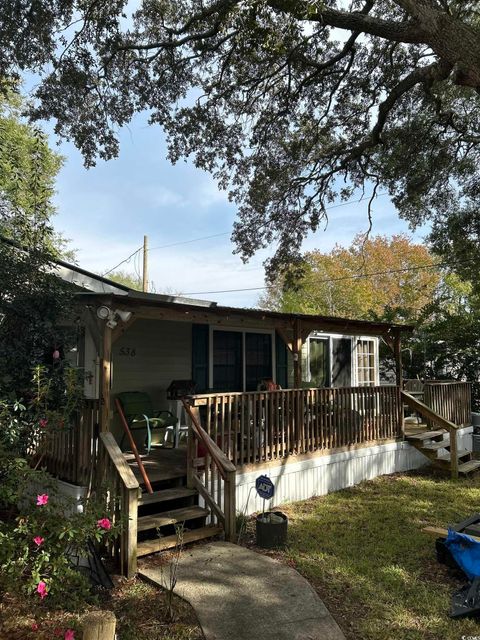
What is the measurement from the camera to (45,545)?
3.39m

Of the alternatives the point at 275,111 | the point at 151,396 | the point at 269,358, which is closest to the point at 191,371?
the point at 151,396

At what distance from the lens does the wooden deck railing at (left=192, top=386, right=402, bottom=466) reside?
20.5ft

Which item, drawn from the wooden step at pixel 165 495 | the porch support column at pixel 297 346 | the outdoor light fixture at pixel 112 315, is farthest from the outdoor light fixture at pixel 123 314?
the porch support column at pixel 297 346

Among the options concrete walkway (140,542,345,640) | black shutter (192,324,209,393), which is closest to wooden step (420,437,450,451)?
black shutter (192,324,209,393)

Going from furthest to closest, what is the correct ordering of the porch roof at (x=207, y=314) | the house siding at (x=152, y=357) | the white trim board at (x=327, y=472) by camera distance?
the house siding at (x=152, y=357) → the white trim board at (x=327, y=472) → the porch roof at (x=207, y=314)

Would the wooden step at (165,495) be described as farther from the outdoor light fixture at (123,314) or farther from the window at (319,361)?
the window at (319,361)

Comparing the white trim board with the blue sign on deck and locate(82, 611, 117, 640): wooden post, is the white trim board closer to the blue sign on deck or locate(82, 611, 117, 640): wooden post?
the blue sign on deck

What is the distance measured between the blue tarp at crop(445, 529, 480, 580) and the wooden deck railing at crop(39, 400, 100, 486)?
12.0ft

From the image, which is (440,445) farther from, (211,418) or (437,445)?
(211,418)

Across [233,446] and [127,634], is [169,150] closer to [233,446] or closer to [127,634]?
[233,446]

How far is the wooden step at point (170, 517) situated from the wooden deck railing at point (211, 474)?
6.4 inches

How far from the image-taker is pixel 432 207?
1203 centimetres

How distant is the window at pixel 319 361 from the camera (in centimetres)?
1177

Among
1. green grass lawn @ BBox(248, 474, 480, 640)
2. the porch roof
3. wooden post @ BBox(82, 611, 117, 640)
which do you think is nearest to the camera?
wooden post @ BBox(82, 611, 117, 640)
